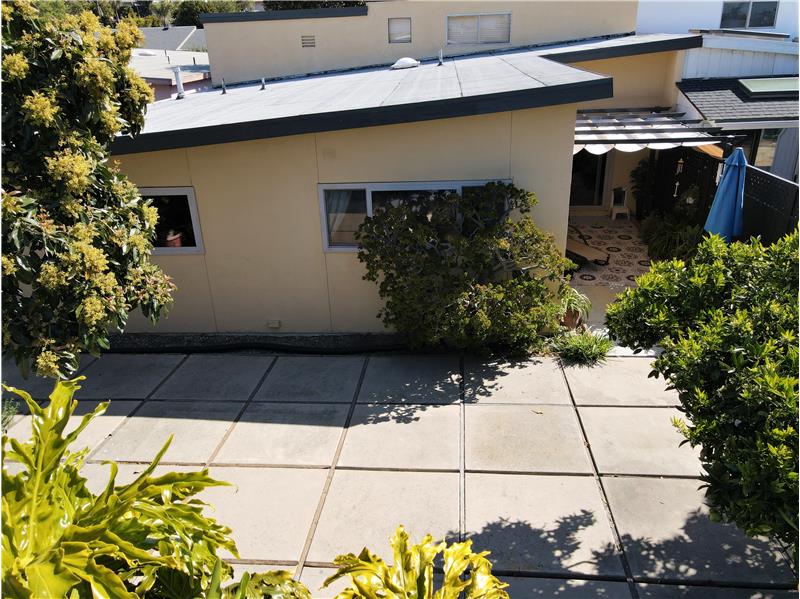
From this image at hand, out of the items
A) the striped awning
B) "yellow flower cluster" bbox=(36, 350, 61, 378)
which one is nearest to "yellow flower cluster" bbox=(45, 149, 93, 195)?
"yellow flower cluster" bbox=(36, 350, 61, 378)

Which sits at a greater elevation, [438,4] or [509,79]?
[438,4]

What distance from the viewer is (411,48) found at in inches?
586

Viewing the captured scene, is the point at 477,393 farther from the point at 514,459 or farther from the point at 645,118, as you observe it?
the point at 645,118

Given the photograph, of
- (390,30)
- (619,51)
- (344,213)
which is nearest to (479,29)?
(390,30)

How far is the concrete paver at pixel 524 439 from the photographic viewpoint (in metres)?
5.54

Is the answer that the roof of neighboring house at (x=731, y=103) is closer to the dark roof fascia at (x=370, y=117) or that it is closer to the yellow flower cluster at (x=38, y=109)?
the dark roof fascia at (x=370, y=117)

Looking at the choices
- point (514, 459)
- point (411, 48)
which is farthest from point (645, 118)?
point (514, 459)

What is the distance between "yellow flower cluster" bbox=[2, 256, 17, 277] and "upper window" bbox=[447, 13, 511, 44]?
1274 cm

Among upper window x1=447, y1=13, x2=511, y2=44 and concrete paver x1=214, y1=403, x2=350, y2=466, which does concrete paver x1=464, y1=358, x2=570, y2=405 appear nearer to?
concrete paver x1=214, y1=403, x2=350, y2=466

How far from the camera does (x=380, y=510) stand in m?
5.02

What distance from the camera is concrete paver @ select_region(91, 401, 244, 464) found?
19.5ft

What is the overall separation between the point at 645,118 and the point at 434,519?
10.3m

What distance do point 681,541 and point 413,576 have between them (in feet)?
8.44

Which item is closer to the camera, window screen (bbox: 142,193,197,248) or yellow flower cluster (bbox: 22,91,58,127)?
yellow flower cluster (bbox: 22,91,58,127)
